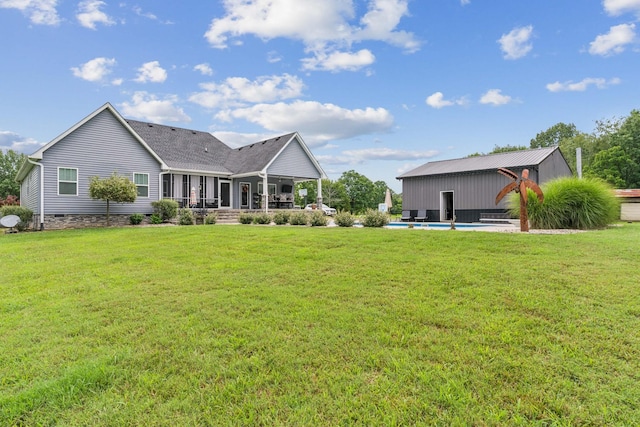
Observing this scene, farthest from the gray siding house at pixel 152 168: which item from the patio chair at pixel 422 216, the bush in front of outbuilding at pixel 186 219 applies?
the patio chair at pixel 422 216

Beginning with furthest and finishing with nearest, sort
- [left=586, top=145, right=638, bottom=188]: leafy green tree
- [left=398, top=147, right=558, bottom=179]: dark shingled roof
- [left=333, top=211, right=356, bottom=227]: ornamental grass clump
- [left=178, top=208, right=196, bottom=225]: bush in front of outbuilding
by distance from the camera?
[left=586, top=145, right=638, bottom=188]: leafy green tree < [left=398, top=147, right=558, bottom=179]: dark shingled roof < [left=178, top=208, right=196, bottom=225]: bush in front of outbuilding < [left=333, top=211, right=356, bottom=227]: ornamental grass clump

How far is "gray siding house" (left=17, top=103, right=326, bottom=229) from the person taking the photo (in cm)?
1512

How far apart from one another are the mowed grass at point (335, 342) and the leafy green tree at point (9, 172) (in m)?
46.6

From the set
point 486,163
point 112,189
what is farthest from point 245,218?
point 486,163

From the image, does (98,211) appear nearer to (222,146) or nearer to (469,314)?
(222,146)

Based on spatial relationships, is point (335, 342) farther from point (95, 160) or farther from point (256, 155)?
point (256, 155)

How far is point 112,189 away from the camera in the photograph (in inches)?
586

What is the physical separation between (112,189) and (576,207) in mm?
18201

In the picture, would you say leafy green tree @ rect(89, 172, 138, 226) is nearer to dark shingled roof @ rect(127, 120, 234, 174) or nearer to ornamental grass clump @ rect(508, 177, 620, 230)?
dark shingled roof @ rect(127, 120, 234, 174)

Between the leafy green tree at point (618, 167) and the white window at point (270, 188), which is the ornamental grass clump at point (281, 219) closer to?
the white window at point (270, 188)

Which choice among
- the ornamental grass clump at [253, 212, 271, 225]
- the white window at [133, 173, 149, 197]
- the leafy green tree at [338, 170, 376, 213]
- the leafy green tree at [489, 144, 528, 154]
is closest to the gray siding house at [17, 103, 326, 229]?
the white window at [133, 173, 149, 197]

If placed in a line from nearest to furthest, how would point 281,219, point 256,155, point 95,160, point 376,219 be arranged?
point 376,219, point 281,219, point 95,160, point 256,155

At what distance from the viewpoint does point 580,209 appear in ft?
35.9

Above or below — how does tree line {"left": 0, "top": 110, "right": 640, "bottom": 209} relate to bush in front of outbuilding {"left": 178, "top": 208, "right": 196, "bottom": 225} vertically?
above
